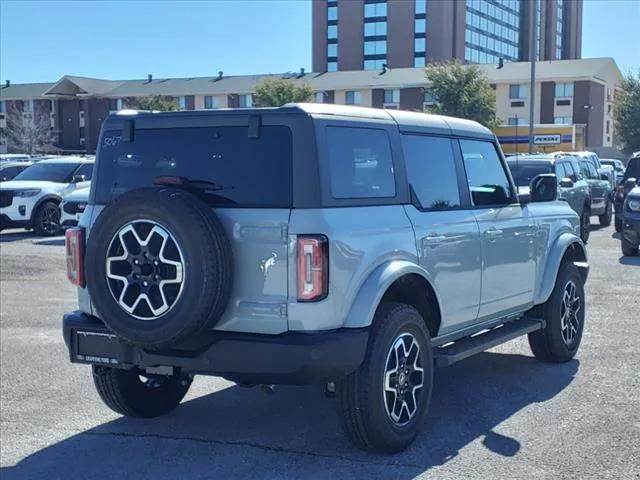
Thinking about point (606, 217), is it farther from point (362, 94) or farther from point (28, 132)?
point (28, 132)

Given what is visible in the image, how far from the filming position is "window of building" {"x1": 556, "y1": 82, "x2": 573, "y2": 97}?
67.8 m

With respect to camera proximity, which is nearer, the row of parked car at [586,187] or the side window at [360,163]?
the side window at [360,163]

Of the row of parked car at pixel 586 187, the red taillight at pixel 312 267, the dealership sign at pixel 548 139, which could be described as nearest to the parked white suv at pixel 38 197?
the row of parked car at pixel 586 187

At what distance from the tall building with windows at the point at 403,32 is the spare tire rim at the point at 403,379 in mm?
101332

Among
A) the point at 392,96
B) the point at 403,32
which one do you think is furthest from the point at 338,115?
the point at 403,32

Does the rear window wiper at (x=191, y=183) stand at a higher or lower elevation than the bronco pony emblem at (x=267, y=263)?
higher

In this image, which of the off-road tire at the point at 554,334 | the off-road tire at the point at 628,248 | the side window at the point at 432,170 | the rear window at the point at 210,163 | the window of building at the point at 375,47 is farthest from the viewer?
the window of building at the point at 375,47

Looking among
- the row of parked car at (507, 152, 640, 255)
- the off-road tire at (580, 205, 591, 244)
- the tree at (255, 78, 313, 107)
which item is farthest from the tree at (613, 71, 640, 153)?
the off-road tire at (580, 205, 591, 244)

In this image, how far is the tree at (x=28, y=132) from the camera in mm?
78000

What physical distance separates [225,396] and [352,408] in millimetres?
1935

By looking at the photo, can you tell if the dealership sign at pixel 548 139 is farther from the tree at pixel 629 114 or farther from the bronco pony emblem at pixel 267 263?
the bronco pony emblem at pixel 267 263

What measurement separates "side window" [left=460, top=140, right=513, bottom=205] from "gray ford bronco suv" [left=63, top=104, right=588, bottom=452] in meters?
0.53

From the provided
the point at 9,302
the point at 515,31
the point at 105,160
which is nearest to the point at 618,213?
the point at 9,302

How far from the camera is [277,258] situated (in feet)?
15.4
